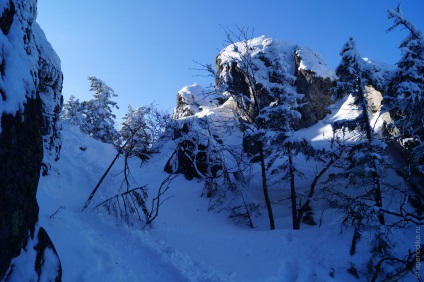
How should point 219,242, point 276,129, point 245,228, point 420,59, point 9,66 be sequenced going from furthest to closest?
point 245,228 < point 276,129 < point 219,242 < point 420,59 < point 9,66

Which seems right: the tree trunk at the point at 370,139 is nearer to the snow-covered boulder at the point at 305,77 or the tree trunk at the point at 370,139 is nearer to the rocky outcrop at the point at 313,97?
the snow-covered boulder at the point at 305,77

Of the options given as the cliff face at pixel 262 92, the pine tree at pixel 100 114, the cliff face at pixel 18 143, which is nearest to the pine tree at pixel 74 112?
the pine tree at pixel 100 114

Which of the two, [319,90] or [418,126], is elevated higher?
[319,90]

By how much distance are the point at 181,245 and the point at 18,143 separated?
7654 mm

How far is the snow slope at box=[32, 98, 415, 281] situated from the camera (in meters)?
8.42

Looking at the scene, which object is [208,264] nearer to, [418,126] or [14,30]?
[14,30]

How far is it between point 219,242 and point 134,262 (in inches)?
154

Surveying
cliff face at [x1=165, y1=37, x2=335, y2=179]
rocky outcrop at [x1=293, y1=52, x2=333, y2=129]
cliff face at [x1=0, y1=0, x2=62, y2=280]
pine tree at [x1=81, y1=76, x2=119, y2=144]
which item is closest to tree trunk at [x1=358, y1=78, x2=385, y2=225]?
cliff face at [x1=165, y1=37, x2=335, y2=179]

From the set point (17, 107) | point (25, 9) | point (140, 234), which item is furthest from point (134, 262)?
point (25, 9)

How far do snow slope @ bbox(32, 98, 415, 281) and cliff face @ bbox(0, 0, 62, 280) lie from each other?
77.9 inches

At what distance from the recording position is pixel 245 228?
47.6ft

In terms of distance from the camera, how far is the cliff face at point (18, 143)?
470cm

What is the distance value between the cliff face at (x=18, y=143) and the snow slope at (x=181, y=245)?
1978mm

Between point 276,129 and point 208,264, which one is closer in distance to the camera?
point 208,264
